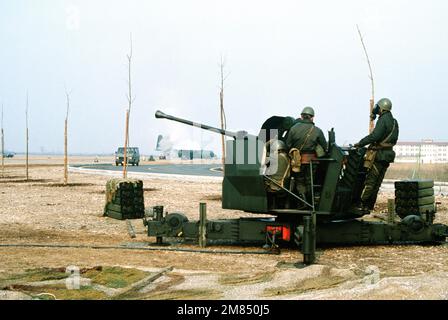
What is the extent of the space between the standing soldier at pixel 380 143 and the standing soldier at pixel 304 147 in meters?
0.81

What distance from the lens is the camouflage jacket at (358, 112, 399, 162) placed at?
404 inches

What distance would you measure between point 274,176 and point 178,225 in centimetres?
210

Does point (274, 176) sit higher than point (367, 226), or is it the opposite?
point (274, 176)

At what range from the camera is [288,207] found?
10.3 meters

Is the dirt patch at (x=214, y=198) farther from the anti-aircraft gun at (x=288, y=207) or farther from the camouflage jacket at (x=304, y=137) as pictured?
the camouflage jacket at (x=304, y=137)

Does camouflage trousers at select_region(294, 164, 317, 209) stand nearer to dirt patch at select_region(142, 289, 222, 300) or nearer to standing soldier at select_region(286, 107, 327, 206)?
standing soldier at select_region(286, 107, 327, 206)

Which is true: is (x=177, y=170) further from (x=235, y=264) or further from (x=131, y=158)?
(x=235, y=264)

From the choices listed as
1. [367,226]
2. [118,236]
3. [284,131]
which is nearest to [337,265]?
[367,226]

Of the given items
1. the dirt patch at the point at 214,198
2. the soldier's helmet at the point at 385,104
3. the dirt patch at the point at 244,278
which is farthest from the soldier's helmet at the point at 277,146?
the dirt patch at the point at 214,198

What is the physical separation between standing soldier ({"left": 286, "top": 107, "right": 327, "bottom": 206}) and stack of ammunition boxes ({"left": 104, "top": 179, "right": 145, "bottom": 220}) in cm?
671

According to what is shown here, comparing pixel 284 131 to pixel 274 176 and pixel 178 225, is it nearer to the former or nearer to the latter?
pixel 274 176

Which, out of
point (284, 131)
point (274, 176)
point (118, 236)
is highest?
point (284, 131)

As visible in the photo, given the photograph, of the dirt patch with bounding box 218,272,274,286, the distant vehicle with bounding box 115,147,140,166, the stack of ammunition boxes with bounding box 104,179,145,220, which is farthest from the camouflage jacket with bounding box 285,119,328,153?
the distant vehicle with bounding box 115,147,140,166
